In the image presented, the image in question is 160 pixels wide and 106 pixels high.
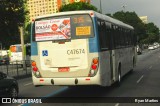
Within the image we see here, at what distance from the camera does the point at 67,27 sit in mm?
13492

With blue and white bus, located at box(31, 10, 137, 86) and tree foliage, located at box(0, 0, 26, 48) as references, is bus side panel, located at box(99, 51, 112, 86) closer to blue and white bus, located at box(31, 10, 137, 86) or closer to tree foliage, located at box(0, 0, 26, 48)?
blue and white bus, located at box(31, 10, 137, 86)

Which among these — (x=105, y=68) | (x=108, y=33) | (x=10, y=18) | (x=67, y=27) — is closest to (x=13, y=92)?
(x=67, y=27)

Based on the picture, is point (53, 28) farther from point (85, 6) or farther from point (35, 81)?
point (85, 6)

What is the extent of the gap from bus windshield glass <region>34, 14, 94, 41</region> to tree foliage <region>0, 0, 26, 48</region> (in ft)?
49.3

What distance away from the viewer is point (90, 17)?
44.0 ft

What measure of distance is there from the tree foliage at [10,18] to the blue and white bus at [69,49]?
1486 cm

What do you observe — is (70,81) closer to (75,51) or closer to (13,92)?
(75,51)

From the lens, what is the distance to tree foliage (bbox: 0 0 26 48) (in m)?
28.3

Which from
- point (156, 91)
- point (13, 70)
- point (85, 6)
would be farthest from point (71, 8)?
point (156, 91)

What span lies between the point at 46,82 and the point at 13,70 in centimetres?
1638

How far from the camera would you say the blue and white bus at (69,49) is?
13.2 metres

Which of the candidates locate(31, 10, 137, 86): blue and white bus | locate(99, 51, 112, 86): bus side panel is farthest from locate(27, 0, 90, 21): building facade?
locate(31, 10, 137, 86): blue and white bus

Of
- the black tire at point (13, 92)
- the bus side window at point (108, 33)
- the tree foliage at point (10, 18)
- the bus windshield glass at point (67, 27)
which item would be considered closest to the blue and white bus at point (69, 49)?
the bus windshield glass at point (67, 27)

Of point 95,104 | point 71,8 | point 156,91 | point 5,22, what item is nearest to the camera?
point 95,104
